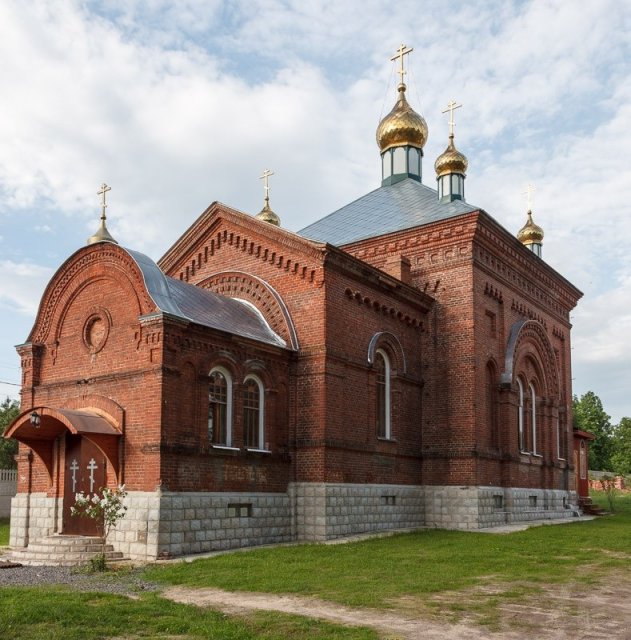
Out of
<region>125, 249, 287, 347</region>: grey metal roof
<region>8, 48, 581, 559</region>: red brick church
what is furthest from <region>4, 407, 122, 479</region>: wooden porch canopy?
<region>125, 249, 287, 347</region>: grey metal roof

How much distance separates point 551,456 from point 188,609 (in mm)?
16252

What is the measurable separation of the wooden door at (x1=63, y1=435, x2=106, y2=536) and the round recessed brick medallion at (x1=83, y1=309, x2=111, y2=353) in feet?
5.57

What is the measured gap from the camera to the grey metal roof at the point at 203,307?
13500mm

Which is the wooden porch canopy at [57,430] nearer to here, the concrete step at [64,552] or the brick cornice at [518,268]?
the concrete step at [64,552]

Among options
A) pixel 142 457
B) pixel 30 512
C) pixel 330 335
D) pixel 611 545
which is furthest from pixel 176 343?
pixel 611 545

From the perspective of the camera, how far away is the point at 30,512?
14.6m

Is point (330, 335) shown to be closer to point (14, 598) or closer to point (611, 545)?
point (611, 545)

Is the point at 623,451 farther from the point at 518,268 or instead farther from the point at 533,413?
the point at 518,268

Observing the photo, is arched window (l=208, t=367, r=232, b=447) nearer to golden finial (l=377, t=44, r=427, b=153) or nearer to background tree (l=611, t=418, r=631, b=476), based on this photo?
golden finial (l=377, t=44, r=427, b=153)

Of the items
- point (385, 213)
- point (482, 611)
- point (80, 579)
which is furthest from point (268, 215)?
point (482, 611)

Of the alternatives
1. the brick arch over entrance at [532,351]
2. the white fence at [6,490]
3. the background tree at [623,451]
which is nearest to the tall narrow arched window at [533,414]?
the brick arch over entrance at [532,351]

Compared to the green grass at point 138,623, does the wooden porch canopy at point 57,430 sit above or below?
above

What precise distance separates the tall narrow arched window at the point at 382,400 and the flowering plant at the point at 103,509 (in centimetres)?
636

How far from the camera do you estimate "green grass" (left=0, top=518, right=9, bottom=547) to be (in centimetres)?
1562
